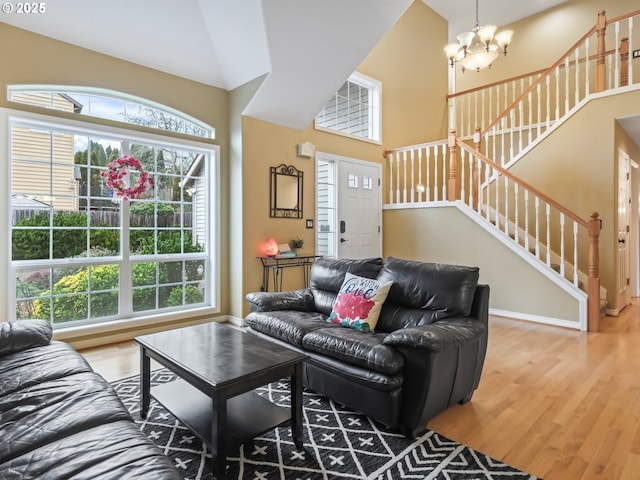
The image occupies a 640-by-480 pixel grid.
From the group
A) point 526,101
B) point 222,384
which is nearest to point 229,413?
point 222,384

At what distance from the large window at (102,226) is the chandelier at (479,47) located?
3.54 meters

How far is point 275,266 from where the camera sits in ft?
15.3

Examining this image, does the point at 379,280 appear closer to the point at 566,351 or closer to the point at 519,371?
the point at 519,371

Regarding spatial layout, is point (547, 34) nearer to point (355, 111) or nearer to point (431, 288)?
point (355, 111)

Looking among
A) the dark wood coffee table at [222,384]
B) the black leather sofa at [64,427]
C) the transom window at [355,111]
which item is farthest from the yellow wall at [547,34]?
the black leather sofa at [64,427]

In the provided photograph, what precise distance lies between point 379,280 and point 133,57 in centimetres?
340

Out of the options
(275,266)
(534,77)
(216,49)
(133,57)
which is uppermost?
(534,77)

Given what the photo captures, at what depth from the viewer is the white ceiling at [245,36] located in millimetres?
3443

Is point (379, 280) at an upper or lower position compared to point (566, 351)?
upper

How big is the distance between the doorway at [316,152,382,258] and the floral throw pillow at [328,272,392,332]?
2.46m

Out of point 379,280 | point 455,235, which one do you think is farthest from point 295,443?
point 455,235

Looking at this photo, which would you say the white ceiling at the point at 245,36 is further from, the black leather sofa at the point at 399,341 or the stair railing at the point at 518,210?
the black leather sofa at the point at 399,341

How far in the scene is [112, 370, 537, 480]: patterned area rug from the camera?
1770 mm

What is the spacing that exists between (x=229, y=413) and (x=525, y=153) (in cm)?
586
